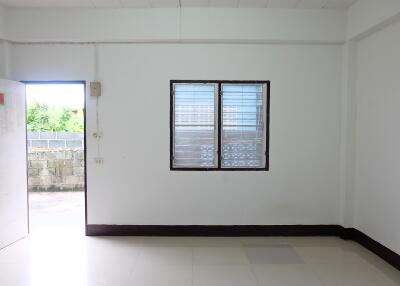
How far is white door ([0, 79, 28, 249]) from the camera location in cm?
377

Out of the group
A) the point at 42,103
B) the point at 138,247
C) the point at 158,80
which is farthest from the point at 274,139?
the point at 42,103

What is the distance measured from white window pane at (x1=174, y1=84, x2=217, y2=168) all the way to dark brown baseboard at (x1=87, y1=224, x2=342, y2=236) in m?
0.83

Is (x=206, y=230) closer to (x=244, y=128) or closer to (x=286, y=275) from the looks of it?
(x=286, y=275)

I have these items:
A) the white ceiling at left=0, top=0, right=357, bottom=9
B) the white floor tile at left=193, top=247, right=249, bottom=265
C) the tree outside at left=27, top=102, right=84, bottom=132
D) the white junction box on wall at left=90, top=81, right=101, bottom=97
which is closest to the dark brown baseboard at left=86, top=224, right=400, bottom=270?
the white floor tile at left=193, top=247, right=249, bottom=265

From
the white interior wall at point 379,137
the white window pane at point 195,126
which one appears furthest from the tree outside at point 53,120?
the white interior wall at point 379,137

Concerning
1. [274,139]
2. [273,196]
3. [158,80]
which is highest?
[158,80]

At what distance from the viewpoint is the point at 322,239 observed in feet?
13.3

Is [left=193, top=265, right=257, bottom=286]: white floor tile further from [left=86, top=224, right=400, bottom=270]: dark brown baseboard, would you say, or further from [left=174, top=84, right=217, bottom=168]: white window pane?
[left=174, top=84, right=217, bottom=168]: white window pane

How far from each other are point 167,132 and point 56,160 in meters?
4.26

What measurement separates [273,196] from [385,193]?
1.30 meters

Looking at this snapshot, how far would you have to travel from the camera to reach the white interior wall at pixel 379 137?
3287 millimetres

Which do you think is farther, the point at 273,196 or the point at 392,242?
the point at 273,196

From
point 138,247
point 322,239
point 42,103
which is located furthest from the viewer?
point 42,103

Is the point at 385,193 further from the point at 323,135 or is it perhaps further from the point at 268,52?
the point at 268,52
